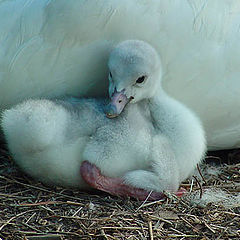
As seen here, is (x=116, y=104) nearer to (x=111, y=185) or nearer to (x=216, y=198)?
(x=111, y=185)

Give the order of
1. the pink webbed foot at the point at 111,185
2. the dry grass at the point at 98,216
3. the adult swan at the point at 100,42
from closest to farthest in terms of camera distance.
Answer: the dry grass at the point at 98,216
the pink webbed foot at the point at 111,185
the adult swan at the point at 100,42

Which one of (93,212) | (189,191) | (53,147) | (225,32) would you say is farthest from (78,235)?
(225,32)

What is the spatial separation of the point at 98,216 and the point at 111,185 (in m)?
0.22

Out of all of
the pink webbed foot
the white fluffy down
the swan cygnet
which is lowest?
the white fluffy down

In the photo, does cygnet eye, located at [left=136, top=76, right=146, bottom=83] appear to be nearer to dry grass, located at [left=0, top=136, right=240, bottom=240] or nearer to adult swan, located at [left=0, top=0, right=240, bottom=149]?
adult swan, located at [left=0, top=0, right=240, bottom=149]

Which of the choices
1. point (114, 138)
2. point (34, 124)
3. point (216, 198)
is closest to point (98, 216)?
point (114, 138)

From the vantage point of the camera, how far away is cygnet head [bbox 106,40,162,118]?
3.87 m

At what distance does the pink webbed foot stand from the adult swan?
1.57 feet

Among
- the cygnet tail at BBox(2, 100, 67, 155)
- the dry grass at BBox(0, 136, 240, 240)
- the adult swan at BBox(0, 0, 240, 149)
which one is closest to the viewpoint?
the dry grass at BBox(0, 136, 240, 240)

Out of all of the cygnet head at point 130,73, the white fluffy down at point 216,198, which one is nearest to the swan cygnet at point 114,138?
the cygnet head at point 130,73

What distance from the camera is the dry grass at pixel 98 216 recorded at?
363cm

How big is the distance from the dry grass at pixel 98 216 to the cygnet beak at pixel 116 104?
430 millimetres

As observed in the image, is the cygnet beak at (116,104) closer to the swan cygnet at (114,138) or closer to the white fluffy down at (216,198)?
the swan cygnet at (114,138)

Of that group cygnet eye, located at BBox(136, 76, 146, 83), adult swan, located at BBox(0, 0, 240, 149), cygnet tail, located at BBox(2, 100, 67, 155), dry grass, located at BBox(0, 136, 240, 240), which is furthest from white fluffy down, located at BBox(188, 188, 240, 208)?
cygnet tail, located at BBox(2, 100, 67, 155)
